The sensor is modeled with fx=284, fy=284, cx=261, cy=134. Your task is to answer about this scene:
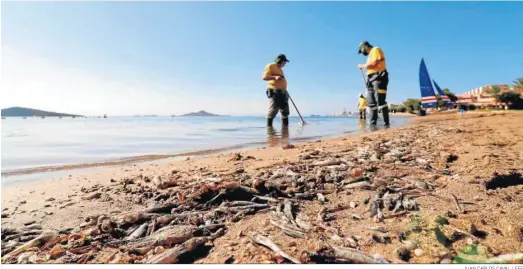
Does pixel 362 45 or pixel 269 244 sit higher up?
pixel 362 45

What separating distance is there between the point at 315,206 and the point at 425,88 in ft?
109

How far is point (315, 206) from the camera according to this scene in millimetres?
2121

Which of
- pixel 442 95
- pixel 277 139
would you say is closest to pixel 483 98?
pixel 442 95

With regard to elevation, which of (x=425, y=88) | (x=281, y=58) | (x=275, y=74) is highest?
(x=425, y=88)

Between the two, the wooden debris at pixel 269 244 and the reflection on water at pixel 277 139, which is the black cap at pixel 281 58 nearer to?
the reflection on water at pixel 277 139

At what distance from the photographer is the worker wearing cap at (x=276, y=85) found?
11836 mm

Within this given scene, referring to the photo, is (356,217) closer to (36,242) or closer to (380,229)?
(380,229)

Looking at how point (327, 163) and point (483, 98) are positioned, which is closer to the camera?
point (327, 163)

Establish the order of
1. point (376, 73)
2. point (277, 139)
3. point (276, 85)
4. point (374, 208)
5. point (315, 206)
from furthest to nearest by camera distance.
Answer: point (276, 85), point (376, 73), point (277, 139), point (315, 206), point (374, 208)

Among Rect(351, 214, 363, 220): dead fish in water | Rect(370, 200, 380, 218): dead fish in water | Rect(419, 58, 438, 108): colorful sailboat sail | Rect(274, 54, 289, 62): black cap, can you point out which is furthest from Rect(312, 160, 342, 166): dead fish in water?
Rect(419, 58, 438, 108): colorful sailboat sail

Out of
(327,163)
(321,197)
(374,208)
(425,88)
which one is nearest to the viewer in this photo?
(374,208)

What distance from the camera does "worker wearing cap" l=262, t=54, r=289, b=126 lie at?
11836 mm

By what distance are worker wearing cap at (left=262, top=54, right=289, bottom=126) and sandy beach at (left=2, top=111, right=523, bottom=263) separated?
8.75m

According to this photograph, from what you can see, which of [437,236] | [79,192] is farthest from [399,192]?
[79,192]
